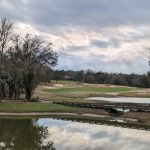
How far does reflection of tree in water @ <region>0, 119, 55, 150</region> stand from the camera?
30281mm

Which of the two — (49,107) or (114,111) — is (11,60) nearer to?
(49,107)

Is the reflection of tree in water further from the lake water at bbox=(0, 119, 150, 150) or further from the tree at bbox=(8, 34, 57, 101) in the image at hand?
the tree at bbox=(8, 34, 57, 101)

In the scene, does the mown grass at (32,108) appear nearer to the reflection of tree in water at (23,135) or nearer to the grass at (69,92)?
the reflection of tree in water at (23,135)

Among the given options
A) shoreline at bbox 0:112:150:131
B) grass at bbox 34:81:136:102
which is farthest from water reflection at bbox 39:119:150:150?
grass at bbox 34:81:136:102

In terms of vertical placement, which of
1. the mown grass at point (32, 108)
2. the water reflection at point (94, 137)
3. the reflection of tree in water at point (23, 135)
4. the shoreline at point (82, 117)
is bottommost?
the reflection of tree in water at point (23, 135)

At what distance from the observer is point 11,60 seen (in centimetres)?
7606

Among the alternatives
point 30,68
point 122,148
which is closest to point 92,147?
point 122,148

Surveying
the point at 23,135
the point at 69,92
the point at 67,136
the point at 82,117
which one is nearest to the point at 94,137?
the point at 67,136

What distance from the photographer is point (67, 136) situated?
36062mm

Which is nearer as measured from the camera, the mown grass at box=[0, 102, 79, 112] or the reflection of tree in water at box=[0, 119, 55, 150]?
the reflection of tree in water at box=[0, 119, 55, 150]

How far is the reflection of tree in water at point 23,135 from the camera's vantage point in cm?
3028

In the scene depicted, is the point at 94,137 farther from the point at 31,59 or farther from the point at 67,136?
the point at 31,59

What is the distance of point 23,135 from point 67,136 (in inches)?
162

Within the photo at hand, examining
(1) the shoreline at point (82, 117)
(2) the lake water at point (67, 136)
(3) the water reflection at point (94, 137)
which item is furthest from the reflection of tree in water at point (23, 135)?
(1) the shoreline at point (82, 117)
